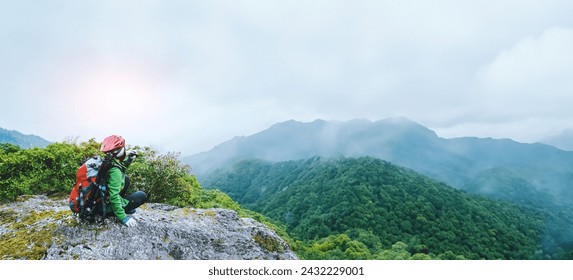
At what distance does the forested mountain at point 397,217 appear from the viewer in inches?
2645

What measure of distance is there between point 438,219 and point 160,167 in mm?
81024

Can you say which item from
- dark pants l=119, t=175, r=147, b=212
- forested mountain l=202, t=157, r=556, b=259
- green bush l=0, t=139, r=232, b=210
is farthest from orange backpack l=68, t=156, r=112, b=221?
forested mountain l=202, t=157, r=556, b=259

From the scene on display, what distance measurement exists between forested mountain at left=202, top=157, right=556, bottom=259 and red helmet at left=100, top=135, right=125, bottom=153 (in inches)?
1701

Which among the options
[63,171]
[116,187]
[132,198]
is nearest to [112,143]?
[116,187]

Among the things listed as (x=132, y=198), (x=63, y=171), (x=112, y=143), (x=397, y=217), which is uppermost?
(x=112, y=143)

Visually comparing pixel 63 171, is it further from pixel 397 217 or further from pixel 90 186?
pixel 397 217

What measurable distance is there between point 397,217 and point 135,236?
80140mm

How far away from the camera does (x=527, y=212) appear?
10681 centimetres

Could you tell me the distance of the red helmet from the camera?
5695 mm

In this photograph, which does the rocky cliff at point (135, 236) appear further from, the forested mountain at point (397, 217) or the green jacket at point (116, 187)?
the forested mountain at point (397, 217)

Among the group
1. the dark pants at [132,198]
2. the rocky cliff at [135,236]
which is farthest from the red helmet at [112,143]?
the rocky cliff at [135,236]

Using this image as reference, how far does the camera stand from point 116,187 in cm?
575

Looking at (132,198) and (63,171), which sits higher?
(63,171)

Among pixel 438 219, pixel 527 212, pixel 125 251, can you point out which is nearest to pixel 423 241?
pixel 438 219
